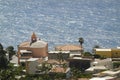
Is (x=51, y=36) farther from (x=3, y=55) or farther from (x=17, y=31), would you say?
(x=3, y=55)

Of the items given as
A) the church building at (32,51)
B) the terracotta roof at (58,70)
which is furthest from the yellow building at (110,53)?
the terracotta roof at (58,70)

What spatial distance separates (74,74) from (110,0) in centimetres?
10663

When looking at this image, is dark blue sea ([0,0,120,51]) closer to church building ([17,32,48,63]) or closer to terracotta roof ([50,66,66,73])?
church building ([17,32,48,63])

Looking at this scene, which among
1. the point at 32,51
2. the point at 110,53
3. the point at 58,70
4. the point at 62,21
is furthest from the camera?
the point at 62,21

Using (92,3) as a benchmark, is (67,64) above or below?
below

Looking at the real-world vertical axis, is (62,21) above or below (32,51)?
above

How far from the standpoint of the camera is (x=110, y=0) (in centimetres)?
16300

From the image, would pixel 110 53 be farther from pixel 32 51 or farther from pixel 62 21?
pixel 62 21

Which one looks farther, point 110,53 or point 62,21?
point 62,21

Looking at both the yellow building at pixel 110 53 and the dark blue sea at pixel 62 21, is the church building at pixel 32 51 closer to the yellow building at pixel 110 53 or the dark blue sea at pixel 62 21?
the yellow building at pixel 110 53

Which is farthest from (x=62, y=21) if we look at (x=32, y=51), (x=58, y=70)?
(x=58, y=70)

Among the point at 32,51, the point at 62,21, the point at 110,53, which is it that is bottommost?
the point at 110,53

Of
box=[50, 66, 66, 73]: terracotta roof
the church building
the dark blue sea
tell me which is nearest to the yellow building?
the church building

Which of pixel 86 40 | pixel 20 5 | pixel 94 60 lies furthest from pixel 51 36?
pixel 20 5
